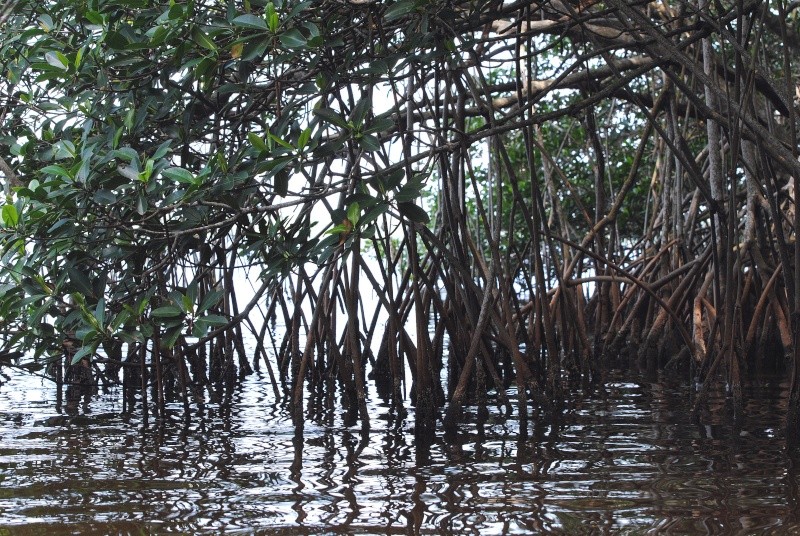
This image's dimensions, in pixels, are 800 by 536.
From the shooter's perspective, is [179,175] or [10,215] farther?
[10,215]

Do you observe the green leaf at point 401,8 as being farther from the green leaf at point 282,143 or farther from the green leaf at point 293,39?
the green leaf at point 282,143

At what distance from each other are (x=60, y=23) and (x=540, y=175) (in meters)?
6.74

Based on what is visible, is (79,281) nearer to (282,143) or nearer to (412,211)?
(282,143)

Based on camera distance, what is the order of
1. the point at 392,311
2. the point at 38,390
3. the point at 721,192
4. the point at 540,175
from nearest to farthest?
the point at 392,311 < the point at 721,192 < the point at 38,390 < the point at 540,175

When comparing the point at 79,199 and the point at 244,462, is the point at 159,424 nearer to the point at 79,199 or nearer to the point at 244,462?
the point at 244,462

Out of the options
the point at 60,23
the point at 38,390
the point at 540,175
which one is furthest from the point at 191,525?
the point at 540,175

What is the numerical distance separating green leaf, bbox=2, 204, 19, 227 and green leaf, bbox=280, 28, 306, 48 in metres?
1.07

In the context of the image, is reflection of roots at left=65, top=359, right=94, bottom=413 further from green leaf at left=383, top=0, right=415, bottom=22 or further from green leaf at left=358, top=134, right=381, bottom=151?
green leaf at left=383, top=0, right=415, bottom=22

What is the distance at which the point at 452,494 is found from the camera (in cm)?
268

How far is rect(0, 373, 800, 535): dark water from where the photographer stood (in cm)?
242

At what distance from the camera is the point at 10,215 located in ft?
9.93

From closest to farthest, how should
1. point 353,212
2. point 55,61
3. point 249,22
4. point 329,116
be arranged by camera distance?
point 249,22
point 353,212
point 329,116
point 55,61

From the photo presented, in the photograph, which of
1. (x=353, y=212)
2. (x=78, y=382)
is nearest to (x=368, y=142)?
(x=353, y=212)

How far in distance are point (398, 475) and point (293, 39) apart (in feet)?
4.48
